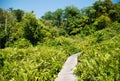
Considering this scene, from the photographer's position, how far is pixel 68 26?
135ft

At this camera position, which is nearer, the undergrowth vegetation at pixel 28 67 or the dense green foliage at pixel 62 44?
the dense green foliage at pixel 62 44

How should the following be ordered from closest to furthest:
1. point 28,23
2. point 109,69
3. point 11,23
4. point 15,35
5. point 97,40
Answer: point 109,69 < point 97,40 < point 28,23 < point 15,35 < point 11,23

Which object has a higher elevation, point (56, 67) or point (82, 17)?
point (82, 17)

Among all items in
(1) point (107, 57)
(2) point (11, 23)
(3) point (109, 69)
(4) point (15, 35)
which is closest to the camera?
(3) point (109, 69)

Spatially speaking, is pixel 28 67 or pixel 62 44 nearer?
pixel 28 67

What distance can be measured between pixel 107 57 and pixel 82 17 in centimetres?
3177

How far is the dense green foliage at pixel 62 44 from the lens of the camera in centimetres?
845

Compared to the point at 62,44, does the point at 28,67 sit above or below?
below

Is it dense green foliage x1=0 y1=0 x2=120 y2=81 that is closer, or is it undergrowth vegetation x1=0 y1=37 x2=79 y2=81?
dense green foliage x1=0 y1=0 x2=120 y2=81

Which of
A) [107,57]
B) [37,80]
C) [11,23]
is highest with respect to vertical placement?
[11,23]

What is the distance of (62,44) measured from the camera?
79.9 feet

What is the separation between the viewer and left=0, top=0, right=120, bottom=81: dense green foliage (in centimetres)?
845

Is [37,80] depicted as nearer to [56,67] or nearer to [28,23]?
[56,67]

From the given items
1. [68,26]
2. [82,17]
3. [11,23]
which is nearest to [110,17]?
[82,17]
